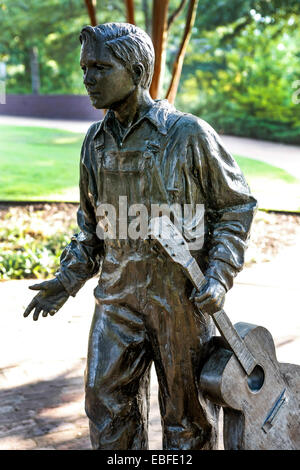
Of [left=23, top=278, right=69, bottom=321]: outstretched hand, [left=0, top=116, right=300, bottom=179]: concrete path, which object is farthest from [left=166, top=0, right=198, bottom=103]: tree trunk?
[left=23, top=278, right=69, bottom=321]: outstretched hand

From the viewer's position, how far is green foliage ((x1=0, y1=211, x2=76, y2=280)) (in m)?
8.83

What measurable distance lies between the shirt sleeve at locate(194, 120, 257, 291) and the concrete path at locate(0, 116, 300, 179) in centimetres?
1459

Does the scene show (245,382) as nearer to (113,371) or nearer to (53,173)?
(113,371)

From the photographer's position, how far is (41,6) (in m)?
23.1

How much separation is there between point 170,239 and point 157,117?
56cm

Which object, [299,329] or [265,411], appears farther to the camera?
[299,329]

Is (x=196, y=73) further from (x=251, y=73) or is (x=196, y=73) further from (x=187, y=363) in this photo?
(x=187, y=363)

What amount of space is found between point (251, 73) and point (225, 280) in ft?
74.4

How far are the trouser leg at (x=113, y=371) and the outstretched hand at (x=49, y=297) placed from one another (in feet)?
0.86

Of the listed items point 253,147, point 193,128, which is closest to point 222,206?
point 193,128

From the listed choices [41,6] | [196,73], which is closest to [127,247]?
[41,6]

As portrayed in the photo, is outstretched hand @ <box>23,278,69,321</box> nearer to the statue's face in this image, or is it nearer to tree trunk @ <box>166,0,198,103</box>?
the statue's face

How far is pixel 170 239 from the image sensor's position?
8.91ft

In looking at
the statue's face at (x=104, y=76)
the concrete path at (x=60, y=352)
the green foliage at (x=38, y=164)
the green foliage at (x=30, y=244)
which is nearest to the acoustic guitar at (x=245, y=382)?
the statue's face at (x=104, y=76)
